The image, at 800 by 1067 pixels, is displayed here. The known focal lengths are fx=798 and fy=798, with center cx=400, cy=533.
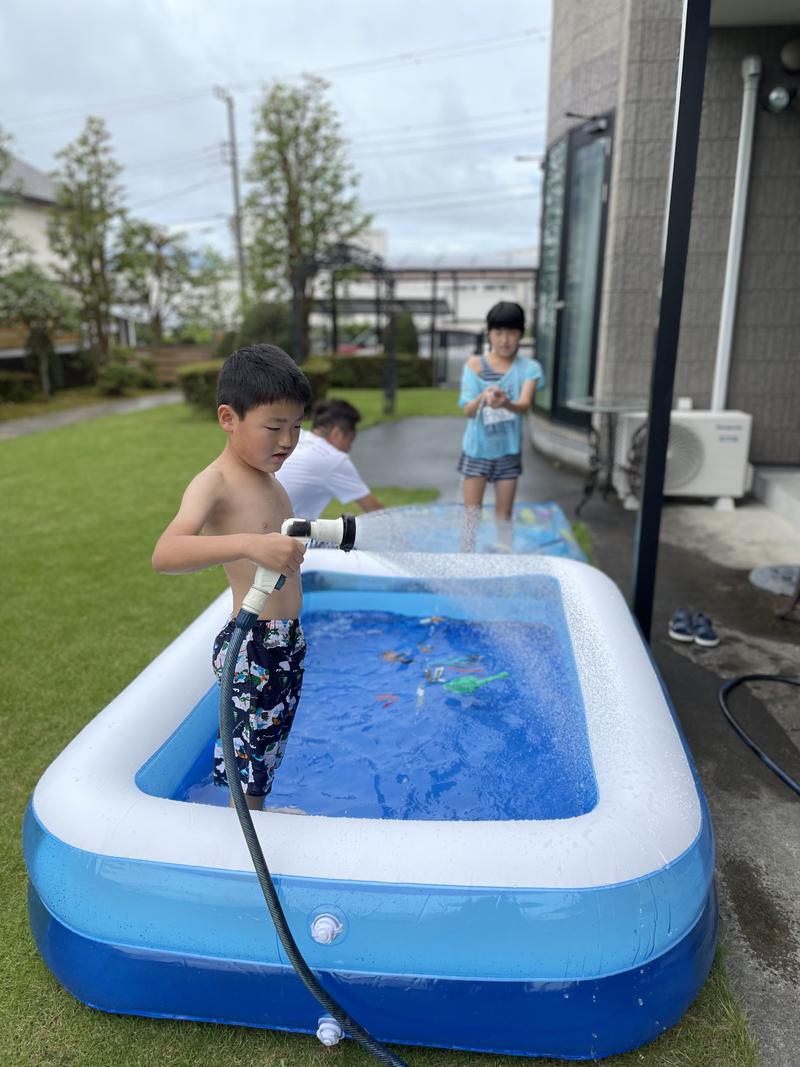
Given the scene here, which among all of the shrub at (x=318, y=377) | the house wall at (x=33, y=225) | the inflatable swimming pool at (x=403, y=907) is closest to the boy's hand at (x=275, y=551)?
the inflatable swimming pool at (x=403, y=907)

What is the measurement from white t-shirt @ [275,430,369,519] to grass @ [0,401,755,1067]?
1.10 metres

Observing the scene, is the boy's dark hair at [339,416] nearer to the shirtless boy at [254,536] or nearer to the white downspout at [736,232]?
the shirtless boy at [254,536]

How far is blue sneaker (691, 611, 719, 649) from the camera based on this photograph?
3621 mm

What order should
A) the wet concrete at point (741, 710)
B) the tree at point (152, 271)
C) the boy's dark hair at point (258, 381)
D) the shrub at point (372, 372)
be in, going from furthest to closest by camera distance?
the tree at point (152, 271) → the shrub at point (372, 372) → the wet concrete at point (741, 710) → the boy's dark hair at point (258, 381)

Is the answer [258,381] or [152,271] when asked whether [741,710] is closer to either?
[258,381]

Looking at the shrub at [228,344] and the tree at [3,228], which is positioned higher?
the tree at [3,228]

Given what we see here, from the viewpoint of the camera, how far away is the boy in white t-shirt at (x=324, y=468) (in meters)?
3.13

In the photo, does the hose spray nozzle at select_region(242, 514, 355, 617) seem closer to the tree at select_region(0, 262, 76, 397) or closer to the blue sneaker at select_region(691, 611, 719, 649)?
the blue sneaker at select_region(691, 611, 719, 649)

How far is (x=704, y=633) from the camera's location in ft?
11.9

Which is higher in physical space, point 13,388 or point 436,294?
point 436,294

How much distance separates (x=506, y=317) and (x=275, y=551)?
8.81 ft

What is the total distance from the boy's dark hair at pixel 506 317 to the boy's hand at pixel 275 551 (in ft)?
8.67

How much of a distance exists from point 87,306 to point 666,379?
1950cm

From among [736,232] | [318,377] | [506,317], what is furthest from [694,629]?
[318,377]
